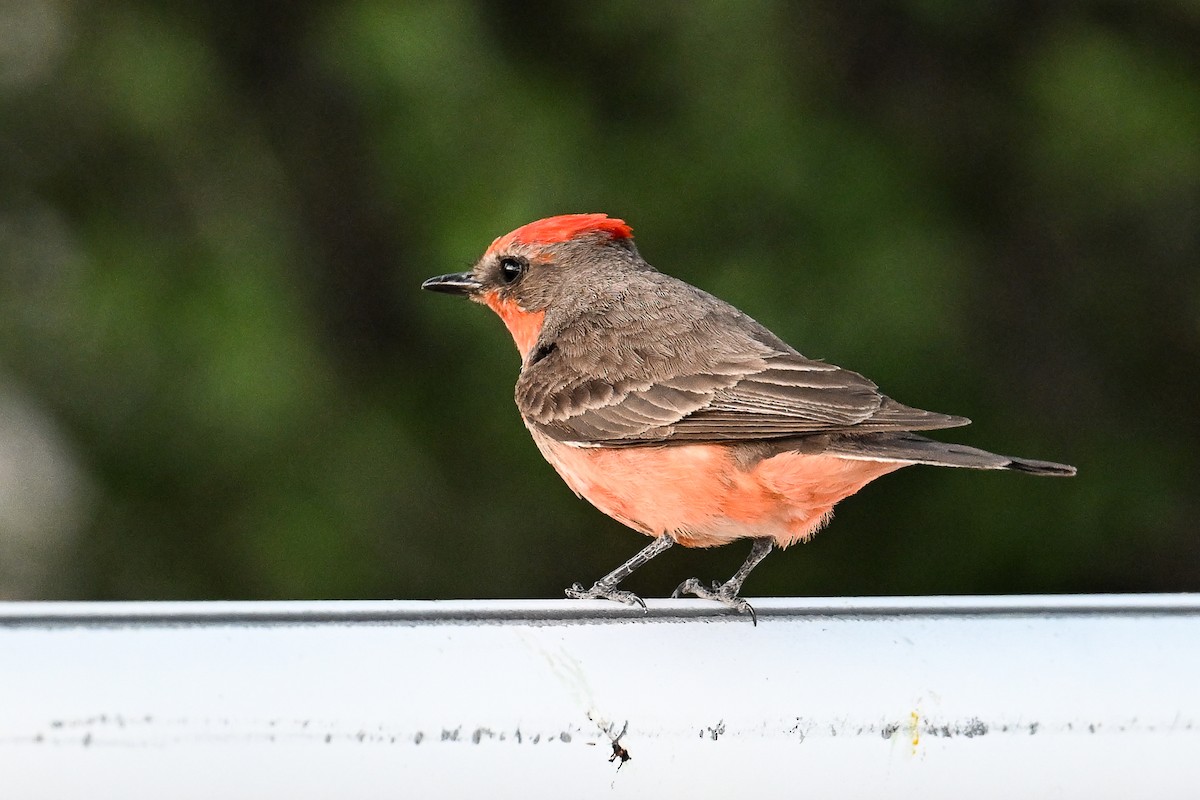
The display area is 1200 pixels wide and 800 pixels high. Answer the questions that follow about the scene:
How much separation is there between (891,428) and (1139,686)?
1332mm

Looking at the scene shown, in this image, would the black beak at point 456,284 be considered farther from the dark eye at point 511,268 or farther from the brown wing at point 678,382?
the brown wing at point 678,382

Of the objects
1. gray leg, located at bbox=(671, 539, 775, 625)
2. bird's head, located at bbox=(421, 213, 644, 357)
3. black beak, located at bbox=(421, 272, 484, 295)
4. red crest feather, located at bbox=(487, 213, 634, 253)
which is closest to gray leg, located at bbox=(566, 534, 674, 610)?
gray leg, located at bbox=(671, 539, 775, 625)

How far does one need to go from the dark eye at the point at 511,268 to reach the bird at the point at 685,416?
0.06 meters

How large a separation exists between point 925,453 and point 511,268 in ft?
6.14

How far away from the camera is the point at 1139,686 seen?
1.83 m

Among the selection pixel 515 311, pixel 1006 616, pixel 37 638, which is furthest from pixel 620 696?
pixel 515 311

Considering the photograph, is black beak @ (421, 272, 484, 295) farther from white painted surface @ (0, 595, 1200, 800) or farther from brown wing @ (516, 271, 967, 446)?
white painted surface @ (0, 595, 1200, 800)

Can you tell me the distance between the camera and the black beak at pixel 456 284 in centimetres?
451

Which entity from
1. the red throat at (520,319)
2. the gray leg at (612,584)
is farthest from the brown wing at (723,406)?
the red throat at (520,319)

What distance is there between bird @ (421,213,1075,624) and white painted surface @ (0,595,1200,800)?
0.81m

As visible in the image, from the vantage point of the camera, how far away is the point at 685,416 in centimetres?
362

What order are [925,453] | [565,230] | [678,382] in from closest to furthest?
[925,453]
[678,382]
[565,230]

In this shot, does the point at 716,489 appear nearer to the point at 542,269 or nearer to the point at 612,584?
the point at 612,584

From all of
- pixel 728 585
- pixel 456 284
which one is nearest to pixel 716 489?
pixel 728 585
